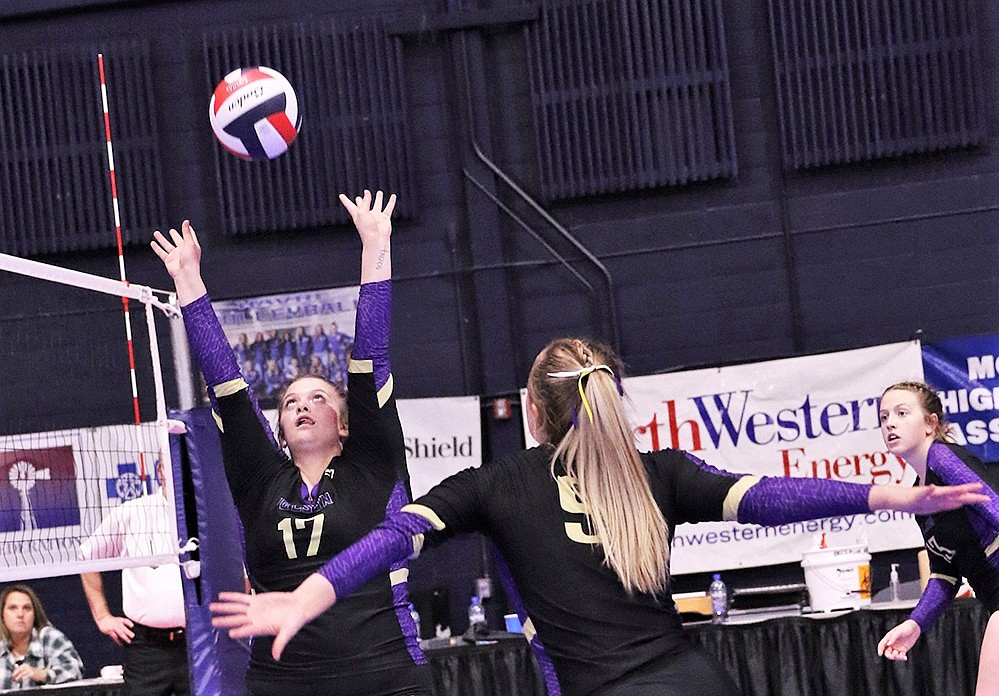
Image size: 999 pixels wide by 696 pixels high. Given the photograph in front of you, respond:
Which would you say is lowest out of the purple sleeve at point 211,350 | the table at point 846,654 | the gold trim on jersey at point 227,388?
the table at point 846,654

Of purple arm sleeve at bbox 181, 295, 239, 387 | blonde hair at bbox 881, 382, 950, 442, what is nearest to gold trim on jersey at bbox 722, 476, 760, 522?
purple arm sleeve at bbox 181, 295, 239, 387

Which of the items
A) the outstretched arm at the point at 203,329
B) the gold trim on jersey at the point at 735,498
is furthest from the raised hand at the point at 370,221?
the gold trim on jersey at the point at 735,498

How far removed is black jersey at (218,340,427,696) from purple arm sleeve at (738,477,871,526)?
1406 mm

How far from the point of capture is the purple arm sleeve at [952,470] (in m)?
4.43

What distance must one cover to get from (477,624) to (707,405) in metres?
2.54

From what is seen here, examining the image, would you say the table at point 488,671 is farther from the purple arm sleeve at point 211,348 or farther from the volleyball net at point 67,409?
the purple arm sleeve at point 211,348

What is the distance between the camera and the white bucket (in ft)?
24.3

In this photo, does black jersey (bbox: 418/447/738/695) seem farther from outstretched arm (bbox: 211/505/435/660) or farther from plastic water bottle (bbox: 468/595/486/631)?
plastic water bottle (bbox: 468/595/486/631)

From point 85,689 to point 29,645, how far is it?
1.05 metres

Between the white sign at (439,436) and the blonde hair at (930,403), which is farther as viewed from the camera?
the white sign at (439,436)

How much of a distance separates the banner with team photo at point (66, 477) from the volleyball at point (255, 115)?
12.3 feet

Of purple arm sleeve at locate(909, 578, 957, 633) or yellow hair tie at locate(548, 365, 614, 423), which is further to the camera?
purple arm sleeve at locate(909, 578, 957, 633)

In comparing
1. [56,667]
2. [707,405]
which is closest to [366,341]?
[56,667]

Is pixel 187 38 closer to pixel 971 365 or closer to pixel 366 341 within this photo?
pixel 971 365
